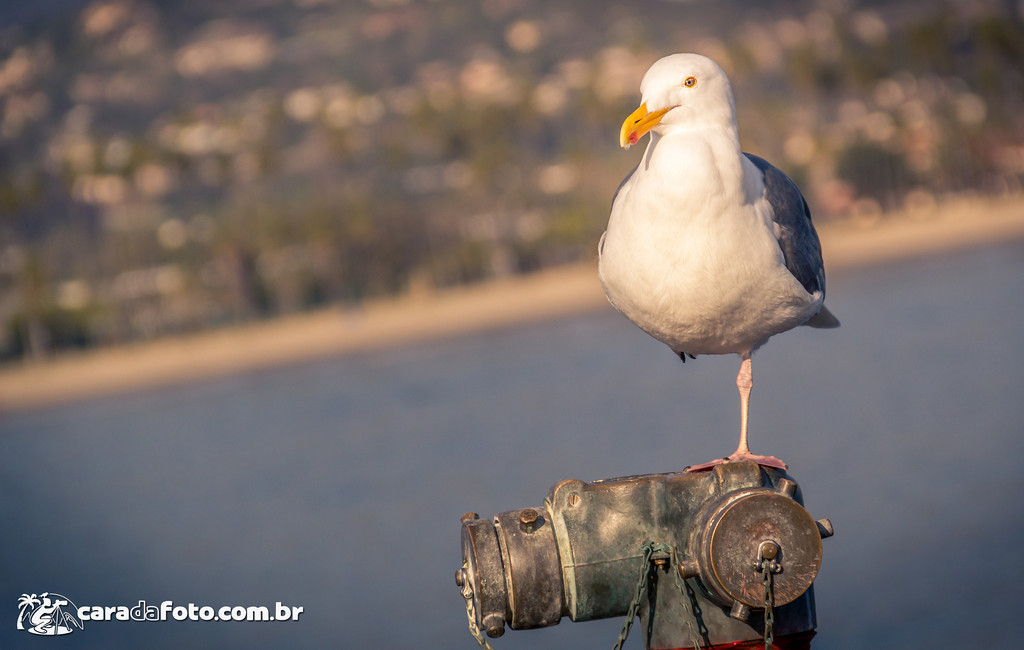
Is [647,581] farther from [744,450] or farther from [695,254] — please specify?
[695,254]

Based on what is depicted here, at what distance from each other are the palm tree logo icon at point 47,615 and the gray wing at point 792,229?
10.5m

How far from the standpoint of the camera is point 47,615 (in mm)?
12984

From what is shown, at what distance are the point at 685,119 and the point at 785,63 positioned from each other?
119 meters

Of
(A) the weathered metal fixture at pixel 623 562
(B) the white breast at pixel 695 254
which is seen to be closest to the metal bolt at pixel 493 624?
(A) the weathered metal fixture at pixel 623 562

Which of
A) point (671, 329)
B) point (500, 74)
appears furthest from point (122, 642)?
point (500, 74)

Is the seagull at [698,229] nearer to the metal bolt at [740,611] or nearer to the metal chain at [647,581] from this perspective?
the metal chain at [647,581]

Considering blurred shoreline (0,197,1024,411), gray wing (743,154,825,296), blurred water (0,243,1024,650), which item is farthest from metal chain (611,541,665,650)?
blurred shoreline (0,197,1024,411)

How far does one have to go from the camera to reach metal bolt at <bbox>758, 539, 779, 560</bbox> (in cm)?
338

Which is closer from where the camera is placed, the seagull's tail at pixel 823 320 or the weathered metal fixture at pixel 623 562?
the weathered metal fixture at pixel 623 562

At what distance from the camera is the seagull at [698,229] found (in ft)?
13.8

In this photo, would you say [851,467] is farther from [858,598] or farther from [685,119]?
[685,119]

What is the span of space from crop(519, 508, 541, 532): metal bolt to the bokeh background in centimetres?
903

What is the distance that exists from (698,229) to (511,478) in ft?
50.5

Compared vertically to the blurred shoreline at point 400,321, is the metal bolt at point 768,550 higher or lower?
lower
